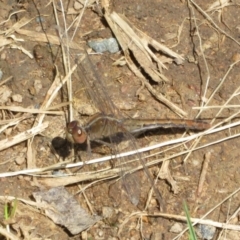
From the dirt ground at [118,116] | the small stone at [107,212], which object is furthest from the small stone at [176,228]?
the small stone at [107,212]

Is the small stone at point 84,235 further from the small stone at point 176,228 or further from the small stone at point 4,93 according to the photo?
the small stone at point 4,93

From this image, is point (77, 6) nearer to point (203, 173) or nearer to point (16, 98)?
point (16, 98)

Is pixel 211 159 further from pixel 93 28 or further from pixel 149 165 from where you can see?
pixel 93 28

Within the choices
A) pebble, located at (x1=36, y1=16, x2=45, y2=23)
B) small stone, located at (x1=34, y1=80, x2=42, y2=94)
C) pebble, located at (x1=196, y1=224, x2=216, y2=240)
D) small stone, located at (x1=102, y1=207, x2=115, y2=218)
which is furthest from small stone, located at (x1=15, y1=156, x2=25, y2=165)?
pebble, located at (x1=196, y1=224, x2=216, y2=240)

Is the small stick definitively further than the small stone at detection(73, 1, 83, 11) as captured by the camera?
No

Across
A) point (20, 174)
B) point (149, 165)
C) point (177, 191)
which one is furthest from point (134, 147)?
point (20, 174)

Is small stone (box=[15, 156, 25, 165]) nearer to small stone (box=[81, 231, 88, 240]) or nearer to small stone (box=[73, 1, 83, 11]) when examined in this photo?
small stone (box=[81, 231, 88, 240])
